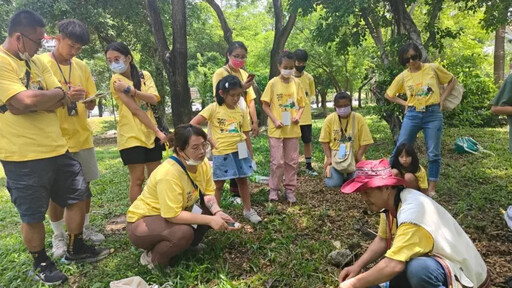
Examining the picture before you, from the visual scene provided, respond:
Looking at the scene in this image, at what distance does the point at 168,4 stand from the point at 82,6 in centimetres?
291

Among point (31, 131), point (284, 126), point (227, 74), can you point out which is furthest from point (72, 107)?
point (284, 126)

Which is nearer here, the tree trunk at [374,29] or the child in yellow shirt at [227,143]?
the child in yellow shirt at [227,143]

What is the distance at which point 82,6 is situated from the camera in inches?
428

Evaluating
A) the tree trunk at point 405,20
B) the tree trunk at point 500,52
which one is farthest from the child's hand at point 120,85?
the tree trunk at point 500,52

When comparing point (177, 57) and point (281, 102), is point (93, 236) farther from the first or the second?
point (177, 57)

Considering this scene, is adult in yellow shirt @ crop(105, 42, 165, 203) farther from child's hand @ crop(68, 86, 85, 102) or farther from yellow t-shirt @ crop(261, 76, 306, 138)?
yellow t-shirt @ crop(261, 76, 306, 138)

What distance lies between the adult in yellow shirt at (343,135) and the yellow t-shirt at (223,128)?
129 centimetres

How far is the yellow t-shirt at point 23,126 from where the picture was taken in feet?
7.63

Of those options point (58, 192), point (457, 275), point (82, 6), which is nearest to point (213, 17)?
point (82, 6)

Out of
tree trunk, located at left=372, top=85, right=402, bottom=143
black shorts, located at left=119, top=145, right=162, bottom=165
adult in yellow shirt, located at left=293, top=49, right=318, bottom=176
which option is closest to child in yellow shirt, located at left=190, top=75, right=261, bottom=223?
black shorts, located at left=119, top=145, right=162, bottom=165

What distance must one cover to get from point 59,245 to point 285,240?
80.0 inches

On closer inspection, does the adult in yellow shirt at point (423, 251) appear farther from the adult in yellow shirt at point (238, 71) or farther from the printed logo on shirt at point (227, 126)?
the adult in yellow shirt at point (238, 71)

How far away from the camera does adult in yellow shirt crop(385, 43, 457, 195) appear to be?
3.88 m

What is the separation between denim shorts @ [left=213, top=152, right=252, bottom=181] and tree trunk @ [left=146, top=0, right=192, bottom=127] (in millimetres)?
2756
